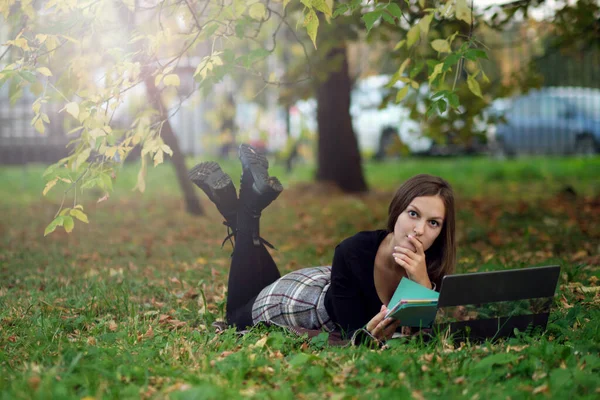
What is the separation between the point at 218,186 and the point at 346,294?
998 mm

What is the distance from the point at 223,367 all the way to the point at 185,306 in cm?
159

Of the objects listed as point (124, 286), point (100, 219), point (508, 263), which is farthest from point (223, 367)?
point (100, 219)

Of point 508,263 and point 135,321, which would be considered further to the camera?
point 508,263

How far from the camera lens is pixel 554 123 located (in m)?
15.0

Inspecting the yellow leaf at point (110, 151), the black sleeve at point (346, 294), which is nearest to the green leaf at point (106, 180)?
the yellow leaf at point (110, 151)

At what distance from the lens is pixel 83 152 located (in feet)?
12.9

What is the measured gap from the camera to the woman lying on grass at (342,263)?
3.19m

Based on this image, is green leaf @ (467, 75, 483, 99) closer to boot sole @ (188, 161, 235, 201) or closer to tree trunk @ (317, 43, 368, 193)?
boot sole @ (188, 161, 235, 201)

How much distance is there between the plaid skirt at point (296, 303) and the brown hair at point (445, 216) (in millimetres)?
576

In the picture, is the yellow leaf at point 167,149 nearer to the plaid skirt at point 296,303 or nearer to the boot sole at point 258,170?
the boot sole at point 258,170

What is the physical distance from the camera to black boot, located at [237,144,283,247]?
3758 millimetres

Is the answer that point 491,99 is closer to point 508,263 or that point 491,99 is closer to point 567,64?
point 508,263

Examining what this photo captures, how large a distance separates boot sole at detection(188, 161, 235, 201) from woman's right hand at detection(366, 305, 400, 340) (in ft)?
3.84

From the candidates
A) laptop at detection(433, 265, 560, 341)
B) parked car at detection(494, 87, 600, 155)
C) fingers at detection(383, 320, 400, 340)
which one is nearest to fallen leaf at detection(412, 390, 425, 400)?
laptop at detection(433, 265, 560, 341)
